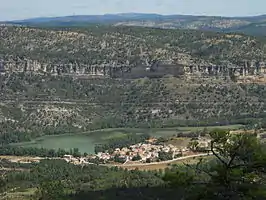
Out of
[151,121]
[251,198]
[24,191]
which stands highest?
[251,198]

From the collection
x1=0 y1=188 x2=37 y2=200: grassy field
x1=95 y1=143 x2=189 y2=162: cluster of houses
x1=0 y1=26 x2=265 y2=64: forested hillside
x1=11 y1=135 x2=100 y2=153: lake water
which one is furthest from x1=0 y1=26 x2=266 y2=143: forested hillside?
x1=0 y1=188 x2=37 y2=200: grassy field

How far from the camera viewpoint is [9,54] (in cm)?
10906

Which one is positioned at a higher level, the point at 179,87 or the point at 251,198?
the point at 251,198

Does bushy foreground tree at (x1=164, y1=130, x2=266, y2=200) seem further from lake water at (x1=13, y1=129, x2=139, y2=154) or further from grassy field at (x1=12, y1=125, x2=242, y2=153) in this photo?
lake water at (x1=13, y1=129, x2=139, y2=154)

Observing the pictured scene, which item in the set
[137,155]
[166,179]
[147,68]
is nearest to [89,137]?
[137,155]

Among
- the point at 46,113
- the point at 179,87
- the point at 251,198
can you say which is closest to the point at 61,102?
the point at 46,113

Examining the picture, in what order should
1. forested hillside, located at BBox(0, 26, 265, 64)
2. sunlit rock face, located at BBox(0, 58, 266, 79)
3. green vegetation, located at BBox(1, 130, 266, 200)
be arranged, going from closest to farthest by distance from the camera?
green vegetation, located at BBox(1, 130, 266, 200) → sunlit rock face, located at BBox(0, 58, 266, 79) → forested hillside, located at BBox(0, 26, 265, 64)

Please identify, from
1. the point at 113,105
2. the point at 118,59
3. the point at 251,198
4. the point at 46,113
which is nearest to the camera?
the point at 251,198

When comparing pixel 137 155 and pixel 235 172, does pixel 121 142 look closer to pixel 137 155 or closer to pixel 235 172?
pixel 137 155

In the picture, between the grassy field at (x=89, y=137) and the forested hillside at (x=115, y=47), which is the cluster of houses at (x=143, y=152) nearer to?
the grassy field at (x=89, y=137)

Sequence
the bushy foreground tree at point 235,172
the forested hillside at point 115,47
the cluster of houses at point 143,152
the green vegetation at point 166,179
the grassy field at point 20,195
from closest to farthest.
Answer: the bushy foreground tree at point 235,172 < the green vegetation at point 166,179 < the grassy field at point 20,195 < the cluster of houses at point 143,152 < the forested hillside at point 115,47

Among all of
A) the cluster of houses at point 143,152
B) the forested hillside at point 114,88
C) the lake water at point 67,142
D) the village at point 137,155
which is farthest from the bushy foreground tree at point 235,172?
the forested hillside at point 114,88

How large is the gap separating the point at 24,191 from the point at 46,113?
4432cm

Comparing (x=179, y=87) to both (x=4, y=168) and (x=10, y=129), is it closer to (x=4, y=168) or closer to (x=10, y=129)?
(x=10, y=129)
